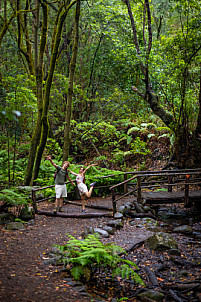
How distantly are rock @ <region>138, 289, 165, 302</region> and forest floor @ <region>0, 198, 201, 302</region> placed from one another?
5.6 inches

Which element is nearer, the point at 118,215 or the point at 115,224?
the point at 115,224

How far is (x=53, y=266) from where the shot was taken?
480 cm

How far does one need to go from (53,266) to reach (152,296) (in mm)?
1813

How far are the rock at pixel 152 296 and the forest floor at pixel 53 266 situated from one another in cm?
14

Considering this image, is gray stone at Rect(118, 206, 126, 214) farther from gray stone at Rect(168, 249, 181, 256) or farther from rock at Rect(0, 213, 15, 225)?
rock at Rect(0, 213, 15, 225)

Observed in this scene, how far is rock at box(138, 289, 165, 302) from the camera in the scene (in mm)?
4164

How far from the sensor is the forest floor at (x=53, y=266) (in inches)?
149

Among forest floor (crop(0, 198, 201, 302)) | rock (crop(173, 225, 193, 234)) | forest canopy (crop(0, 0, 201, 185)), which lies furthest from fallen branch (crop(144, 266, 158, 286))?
forest canopy (crop(0, 0, 201, 185))

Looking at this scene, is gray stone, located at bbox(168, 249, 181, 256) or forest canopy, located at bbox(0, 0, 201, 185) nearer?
gray stone, located at bbox(168, 249, 181, 256)

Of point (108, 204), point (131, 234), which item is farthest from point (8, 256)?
point (108, 204)

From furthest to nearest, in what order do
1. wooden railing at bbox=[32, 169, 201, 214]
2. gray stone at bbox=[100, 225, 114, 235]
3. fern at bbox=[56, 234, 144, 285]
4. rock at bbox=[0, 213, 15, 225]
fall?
1. wooden railing at bbox=[32, 169, 201, 214]
2. gray stone at bbox=[100, 225, 114, 235]
3. rock at bbox=[0, 213, 15, 225]
4. fern at bbox=[56, 234, 144, 285]

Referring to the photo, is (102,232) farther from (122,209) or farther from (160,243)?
(122,209)

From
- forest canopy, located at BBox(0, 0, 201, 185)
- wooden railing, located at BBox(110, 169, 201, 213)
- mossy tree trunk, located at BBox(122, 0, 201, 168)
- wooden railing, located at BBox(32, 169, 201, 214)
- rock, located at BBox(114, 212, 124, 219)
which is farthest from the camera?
mossy tree trunk, located at BBox(122, 0, 201, 168)

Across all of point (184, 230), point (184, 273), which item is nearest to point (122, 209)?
point (184, 230)
